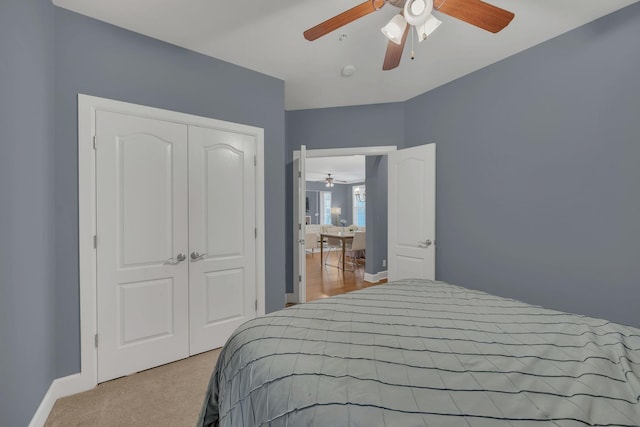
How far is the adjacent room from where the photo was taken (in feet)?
3.16

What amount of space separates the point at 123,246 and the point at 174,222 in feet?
1.27

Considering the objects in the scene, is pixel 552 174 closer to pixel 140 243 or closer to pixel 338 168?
pixel 140 243

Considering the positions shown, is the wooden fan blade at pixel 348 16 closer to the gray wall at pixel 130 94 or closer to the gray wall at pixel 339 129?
the gray wall at pixel 130 94

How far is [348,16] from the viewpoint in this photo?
5.19ft

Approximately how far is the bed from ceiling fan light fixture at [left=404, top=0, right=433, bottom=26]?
5.10 feet

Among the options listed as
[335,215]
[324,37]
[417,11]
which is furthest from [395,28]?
[335,215]

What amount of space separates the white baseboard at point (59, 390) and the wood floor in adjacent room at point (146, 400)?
32 mm

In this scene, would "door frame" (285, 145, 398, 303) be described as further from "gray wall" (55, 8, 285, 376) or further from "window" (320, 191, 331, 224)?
"window" (320, 191, 331, 224)

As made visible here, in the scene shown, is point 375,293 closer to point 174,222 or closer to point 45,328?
point 174,222

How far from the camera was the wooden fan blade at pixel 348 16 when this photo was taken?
1522mm

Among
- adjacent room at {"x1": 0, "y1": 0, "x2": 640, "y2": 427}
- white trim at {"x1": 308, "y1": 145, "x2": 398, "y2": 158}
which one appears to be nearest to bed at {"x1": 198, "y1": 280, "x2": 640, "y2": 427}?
adjacent room at {"x1": 0, "y1": 0, "x2": 640, "y2": 427}

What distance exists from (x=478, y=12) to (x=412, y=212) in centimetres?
→ 214

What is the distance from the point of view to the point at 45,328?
5.73 ft

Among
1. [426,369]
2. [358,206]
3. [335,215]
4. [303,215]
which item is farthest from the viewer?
[335,215]
